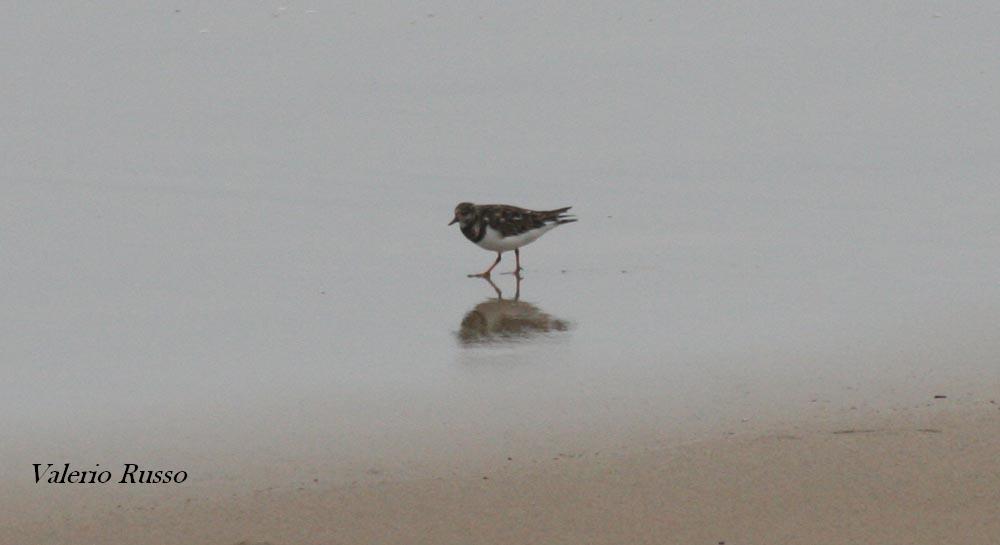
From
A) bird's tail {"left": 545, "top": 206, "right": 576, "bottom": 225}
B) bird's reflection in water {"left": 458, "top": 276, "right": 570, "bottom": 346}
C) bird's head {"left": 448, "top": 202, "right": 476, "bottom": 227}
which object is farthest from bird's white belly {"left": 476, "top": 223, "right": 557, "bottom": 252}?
bird's reflection in water {"left": 458, "top": 276, "right": 570, "bottom": 346}

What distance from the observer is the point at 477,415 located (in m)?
6.68

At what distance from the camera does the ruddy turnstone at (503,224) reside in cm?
1011

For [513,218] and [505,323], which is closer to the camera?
[505,323]

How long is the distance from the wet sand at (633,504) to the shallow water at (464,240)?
29 centimetres

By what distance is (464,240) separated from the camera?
11125 mm

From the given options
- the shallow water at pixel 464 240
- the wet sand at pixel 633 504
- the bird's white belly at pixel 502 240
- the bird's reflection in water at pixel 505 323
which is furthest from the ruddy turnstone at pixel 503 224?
the wet sand at pixel 633 504

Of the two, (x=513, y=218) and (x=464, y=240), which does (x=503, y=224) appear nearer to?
(x=513, y=218)

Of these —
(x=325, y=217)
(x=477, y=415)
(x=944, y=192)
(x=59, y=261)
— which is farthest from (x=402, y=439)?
(x=944, y=192)

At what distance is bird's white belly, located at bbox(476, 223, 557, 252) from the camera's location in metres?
10.1

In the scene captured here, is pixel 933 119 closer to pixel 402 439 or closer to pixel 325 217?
pixel 325 217

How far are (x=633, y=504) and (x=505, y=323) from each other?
3.22m

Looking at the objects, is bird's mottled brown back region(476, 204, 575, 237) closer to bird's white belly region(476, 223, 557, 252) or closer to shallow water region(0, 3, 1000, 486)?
bird's white belly region(476, 223, 557, 252)

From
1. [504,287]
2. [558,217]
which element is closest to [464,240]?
[558,217]

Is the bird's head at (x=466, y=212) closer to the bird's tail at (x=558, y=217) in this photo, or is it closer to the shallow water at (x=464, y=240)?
the shallow water at (x=464, y=240)
